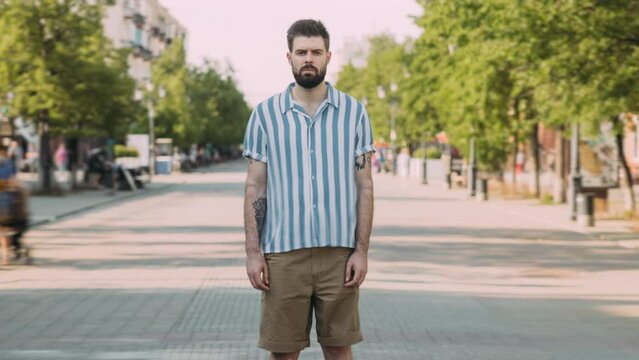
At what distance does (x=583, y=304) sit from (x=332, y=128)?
8028 millimetres

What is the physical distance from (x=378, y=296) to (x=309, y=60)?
27.0 ft

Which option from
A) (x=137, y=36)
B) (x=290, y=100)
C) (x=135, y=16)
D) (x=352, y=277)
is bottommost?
(x=352, y=277)

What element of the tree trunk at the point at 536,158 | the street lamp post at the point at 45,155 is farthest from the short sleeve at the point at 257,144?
the street lamp post at the point at 45,155

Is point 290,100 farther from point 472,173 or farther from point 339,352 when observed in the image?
point 472,173

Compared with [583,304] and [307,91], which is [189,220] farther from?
[307,91]

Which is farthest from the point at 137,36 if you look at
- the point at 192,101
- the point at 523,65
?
the point at 523,65

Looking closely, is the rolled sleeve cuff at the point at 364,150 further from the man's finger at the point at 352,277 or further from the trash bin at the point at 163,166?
the trash bin at the point at 163,166

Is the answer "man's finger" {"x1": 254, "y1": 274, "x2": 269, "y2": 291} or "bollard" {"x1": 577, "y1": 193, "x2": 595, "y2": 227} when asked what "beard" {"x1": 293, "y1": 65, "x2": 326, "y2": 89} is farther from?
"bollard" {"x1": 577, "y1": 193, "x2": 595, "y2": 227}

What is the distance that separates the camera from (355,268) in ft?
17.3

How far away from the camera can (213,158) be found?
11962 cm

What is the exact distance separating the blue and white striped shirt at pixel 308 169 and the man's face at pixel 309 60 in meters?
0.11

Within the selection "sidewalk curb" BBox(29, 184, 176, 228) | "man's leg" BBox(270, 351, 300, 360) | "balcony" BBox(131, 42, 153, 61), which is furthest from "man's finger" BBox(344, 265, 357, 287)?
"balcony" BBox(131, 42, 153, 61)

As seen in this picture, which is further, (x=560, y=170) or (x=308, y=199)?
(x=560, y=170)

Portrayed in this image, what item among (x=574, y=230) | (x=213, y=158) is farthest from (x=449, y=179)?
(x=213, y=158)
